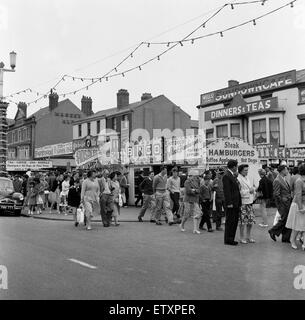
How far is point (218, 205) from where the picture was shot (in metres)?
13.8

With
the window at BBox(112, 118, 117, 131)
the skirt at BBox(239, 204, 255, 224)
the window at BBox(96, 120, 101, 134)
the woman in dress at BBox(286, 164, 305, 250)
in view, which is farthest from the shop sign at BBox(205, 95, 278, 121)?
the woman in dress at BBox(286, 164, 305, 250)

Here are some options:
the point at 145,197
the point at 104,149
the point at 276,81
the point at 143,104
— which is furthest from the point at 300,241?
the point at 143,104

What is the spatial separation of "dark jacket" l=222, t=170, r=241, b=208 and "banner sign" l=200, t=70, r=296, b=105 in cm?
2135

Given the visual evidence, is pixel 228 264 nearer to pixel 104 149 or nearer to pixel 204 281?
pixel 204 281

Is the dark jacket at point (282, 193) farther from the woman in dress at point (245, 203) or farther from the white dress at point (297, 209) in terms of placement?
the white dress at point (297, 209)

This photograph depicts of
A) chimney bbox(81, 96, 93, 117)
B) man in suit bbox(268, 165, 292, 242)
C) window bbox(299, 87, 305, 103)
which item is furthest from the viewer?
chimney bbox(81, 96, 93, 117)

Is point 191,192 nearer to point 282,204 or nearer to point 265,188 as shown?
point 282,204

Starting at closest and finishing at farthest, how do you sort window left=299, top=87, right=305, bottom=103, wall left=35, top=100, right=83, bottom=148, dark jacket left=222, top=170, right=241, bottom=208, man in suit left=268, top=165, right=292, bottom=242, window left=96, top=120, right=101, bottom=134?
dark jacket left=222, top=170, right=241, bottom=208
man in suit left=268, top=165, right=292, bottom=242
window left=299, top=87, right=305, bottom=103
window left=96, top=120, right=101, bottom=134
wall left=35, top=100, right=83, bottom=148

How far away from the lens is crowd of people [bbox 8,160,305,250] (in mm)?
10352

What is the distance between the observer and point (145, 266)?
7.94 metres

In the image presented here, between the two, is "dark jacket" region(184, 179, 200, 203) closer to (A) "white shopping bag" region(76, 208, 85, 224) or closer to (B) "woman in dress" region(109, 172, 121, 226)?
(B) "woman in dress" region(109, 172, 121, 226)

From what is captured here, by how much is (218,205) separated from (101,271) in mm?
6880

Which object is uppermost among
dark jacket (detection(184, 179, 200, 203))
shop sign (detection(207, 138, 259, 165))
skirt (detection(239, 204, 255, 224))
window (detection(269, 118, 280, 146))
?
window (detection(269, 118, 280, 146))

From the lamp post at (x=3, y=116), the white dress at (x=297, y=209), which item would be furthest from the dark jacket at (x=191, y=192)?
the lamp post at (x=3, y=116)
